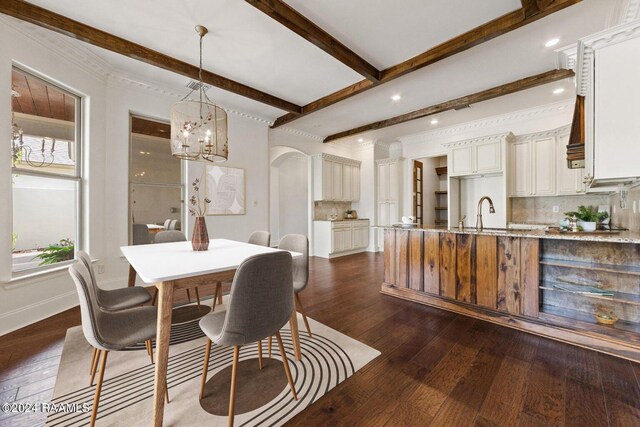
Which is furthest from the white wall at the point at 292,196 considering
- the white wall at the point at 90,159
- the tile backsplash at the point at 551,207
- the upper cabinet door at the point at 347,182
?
the tile backsplash at the point at 551,207

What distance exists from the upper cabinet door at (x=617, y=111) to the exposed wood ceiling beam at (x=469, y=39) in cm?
61

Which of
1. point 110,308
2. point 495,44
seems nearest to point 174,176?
point 110,308

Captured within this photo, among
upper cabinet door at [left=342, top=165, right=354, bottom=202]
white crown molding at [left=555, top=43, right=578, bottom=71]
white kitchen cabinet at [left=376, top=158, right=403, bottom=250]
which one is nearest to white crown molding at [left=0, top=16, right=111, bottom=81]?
upper cabinet door at [left=342, top=165, right=354, bottom=202]

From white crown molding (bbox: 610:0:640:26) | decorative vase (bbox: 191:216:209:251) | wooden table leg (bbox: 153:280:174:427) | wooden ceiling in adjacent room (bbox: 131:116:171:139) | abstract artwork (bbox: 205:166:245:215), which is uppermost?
white crown molding (bbox: 610:0:640:26)

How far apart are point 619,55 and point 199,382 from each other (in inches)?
158

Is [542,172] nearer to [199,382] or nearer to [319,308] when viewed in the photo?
[319,308]

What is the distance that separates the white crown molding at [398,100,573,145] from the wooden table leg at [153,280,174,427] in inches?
248

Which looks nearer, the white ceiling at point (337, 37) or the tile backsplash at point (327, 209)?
the white ceiling at point (337, 37)

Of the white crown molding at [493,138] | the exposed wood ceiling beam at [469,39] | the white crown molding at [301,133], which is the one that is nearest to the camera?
the exposed wood ceiling beam at [469,39]

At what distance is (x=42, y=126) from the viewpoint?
2828 millimetres

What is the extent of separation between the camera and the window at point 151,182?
3785 mm

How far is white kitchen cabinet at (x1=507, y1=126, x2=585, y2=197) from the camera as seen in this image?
4.21m

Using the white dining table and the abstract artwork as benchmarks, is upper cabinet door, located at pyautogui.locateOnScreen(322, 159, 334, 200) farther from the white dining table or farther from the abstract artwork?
the white dining table

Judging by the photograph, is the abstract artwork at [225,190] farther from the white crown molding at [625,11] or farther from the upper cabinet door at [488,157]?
the white crown molding at [625,11]
